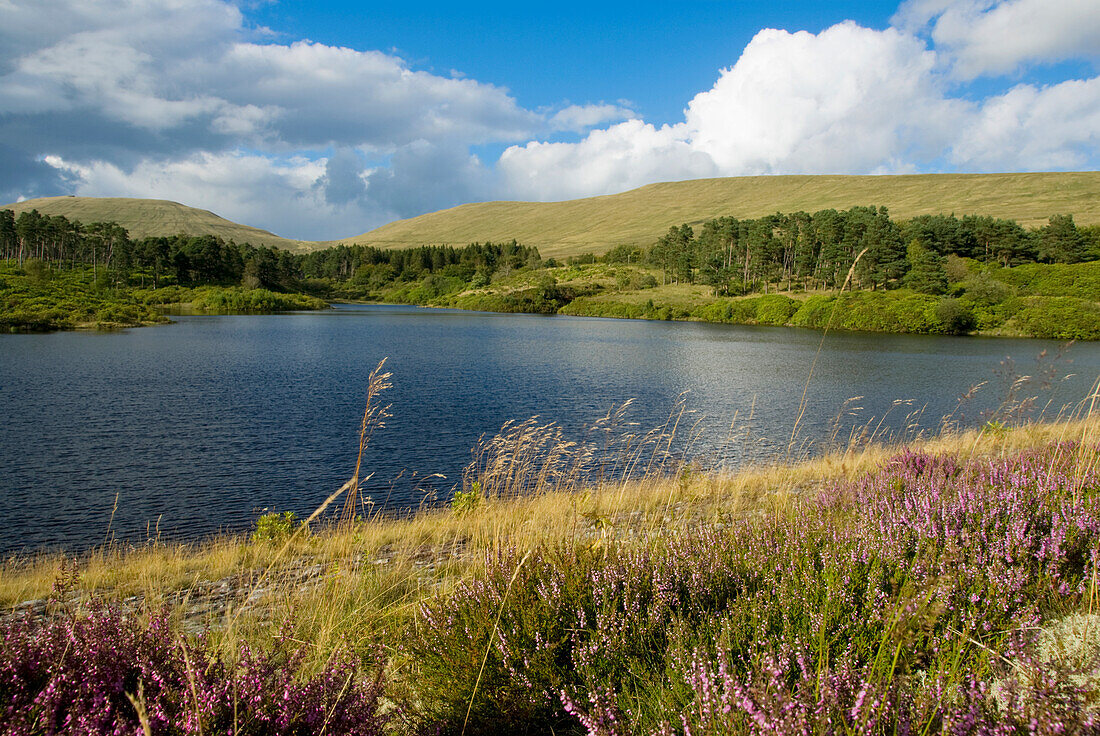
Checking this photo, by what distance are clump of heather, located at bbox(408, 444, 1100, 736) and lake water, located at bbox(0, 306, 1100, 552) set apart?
7.00 meters

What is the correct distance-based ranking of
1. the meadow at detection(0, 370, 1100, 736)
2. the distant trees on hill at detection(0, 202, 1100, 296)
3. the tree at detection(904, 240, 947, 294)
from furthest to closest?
the distant trees on hill at detection(0, 202, 1100, 296), the tree at detection(904, 240, 947, 294), the meadow at detection(0, 370, 1100, 736)

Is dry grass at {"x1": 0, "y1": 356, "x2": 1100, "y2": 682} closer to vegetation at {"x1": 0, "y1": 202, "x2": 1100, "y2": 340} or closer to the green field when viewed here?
vegetation at {"x1": 0, "y1": 202, "x2": 1100, "y2": 340}

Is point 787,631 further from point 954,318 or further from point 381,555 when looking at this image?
point 954,318

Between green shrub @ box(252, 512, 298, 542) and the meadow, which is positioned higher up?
the meadow

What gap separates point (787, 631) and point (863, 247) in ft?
264

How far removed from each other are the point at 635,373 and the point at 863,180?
176 meters

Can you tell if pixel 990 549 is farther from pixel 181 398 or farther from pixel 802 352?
pixel 802 352

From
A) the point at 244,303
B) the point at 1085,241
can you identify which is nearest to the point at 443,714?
the point at 244,303

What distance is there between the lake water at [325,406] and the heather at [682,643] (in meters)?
6.69

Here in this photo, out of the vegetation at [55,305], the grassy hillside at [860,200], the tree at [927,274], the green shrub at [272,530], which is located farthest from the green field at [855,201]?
the green shrub at [272,530]

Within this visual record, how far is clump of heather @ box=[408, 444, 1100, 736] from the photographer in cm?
208

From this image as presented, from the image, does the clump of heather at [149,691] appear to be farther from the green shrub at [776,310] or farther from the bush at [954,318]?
the green shrub at [776,310]

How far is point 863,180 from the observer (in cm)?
17450

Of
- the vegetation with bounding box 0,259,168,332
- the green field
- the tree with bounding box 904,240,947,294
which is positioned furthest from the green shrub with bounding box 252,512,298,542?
the green field
